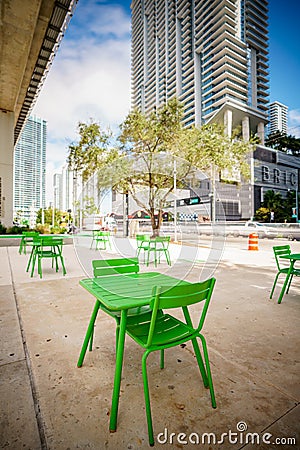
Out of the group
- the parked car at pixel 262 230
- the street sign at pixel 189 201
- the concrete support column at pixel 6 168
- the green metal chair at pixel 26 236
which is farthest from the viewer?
the parked car at pixel 262 230

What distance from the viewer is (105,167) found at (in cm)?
1090

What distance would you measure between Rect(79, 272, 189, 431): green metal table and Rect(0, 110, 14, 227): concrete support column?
16.1 metres

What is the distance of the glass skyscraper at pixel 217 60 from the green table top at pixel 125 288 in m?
56.0

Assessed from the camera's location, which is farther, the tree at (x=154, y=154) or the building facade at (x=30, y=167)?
the building facade at (x=30, y=167)

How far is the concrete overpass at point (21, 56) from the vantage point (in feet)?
26.3

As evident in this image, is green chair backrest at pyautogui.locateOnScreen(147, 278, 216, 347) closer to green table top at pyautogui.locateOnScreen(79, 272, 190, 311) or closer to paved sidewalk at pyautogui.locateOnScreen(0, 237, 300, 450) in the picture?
green table top at pyautogui.locateOnScreen(79, 272, 190, 311)

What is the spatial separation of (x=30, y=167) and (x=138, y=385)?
190ft

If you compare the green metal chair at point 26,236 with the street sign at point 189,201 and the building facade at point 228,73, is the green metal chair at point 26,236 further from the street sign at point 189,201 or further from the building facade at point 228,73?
the building facade at point 228,73

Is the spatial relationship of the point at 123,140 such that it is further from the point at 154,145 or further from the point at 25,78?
the point at 25,78

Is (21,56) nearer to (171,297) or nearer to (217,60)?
(171,297)

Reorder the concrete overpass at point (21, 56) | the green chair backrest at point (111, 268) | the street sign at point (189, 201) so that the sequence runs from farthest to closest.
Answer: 1. the street sign at point (189, 201)
2. the concrete overpass at point (21, 56)
3. the green chair backrest at point (111, 268)

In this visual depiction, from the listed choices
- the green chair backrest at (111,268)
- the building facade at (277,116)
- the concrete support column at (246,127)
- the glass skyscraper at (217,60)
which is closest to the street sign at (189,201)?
the green chair backrest at (111,268)

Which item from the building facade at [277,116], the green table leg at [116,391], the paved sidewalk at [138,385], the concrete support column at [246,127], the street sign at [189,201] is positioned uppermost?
the building facade at [277,116]

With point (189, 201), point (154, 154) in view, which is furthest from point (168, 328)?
point (189, 201)
